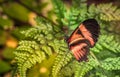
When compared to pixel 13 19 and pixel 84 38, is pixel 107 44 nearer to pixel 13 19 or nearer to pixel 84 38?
pixel 84 38

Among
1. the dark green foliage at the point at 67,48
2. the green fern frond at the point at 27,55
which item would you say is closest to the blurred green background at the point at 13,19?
the dark green foliage at the point at 67,48

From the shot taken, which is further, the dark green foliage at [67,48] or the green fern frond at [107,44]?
the green fern frond at [107,44]

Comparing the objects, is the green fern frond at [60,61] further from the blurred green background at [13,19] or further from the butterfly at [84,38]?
the blurred green background at [13,19]

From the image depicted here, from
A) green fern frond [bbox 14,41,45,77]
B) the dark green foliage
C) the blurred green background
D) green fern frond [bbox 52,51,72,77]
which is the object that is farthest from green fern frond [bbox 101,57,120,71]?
the blurred green background

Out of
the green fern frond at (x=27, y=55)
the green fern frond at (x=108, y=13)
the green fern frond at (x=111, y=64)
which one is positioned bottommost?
the green fern frond at (x=111, y=64)

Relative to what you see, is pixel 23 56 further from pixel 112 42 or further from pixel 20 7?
pixel 20 7

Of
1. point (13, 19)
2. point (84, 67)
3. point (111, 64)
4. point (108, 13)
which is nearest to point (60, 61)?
point (84, 67)

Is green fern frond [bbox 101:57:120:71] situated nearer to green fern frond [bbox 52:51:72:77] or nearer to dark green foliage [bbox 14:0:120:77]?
dark green foliage [bbox 14:0:120:77]
